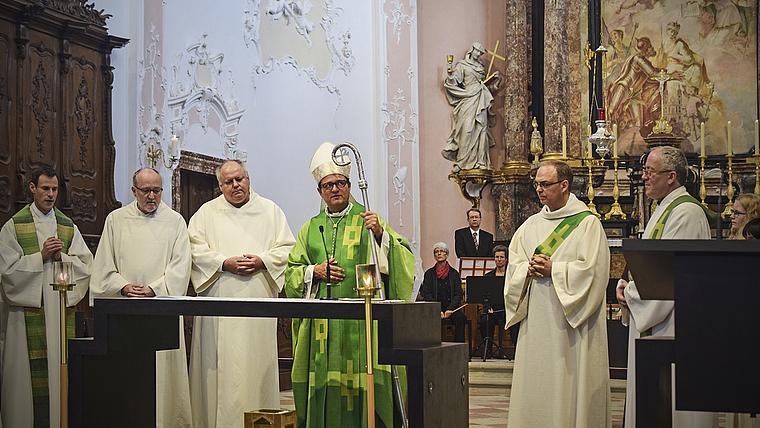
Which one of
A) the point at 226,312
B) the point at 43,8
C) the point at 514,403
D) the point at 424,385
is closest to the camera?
the point at 424,385

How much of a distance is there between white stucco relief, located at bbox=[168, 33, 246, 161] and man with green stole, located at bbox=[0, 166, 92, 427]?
4101mm

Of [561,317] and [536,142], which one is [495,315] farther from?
[561,317]

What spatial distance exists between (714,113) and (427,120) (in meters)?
4.54

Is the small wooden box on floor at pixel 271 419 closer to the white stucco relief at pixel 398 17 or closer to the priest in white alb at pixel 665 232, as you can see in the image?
the priest in white alb at pixel 665 232

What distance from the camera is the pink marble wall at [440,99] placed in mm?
13312

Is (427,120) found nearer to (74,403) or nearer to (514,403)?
(514,403)

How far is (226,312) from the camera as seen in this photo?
3684 millimetres

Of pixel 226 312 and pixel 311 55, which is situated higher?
pixel 311 55

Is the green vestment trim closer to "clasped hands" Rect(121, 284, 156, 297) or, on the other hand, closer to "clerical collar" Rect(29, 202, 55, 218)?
"clasped hands" Rect(121, 284, 156, 297)

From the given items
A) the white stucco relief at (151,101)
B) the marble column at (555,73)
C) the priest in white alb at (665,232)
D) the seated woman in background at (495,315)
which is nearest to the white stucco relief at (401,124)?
the marble column at (555,73)

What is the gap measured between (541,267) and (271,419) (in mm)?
1761

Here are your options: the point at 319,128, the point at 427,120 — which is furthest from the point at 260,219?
the point at 427,120

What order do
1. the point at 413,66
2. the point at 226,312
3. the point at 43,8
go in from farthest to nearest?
the point at 413,66, the point at 43,8, the point at 226,312

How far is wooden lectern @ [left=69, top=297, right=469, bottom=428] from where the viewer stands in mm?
3371
